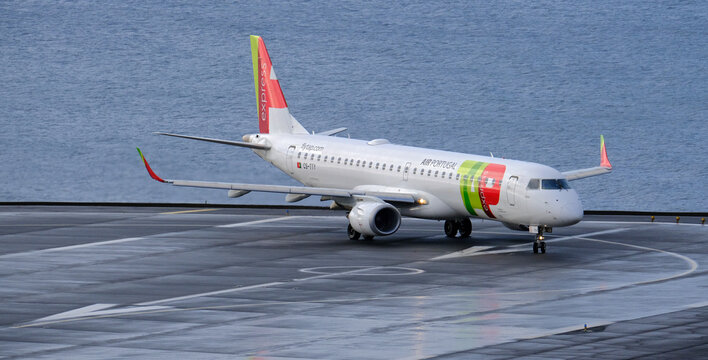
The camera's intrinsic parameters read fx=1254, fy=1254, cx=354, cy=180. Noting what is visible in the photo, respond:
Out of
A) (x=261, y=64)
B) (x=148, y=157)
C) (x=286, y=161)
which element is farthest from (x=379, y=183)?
(x=148, y=157)

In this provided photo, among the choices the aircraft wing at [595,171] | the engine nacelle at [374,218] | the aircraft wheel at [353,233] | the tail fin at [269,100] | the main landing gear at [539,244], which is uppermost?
the tail fin at [269,100]

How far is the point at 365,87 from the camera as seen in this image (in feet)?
607

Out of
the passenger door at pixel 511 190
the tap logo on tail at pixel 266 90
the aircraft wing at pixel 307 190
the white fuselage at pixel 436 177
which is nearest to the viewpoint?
the white fuselage at pixel 436 177

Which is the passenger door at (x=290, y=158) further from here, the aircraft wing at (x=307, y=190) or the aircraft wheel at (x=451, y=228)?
the aircraft wheel at (x=451, y=228)

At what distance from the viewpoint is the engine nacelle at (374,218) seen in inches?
2299

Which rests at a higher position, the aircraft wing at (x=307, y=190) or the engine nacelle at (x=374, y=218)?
the aircraft wing at (x=307, y=190)

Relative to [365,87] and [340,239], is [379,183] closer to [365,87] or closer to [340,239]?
[340,239]

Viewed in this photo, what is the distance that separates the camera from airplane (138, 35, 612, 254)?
2159 inches

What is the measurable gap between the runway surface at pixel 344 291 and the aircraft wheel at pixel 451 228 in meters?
0.88

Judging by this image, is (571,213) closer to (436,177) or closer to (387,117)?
(436,177)

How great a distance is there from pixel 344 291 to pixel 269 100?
29.6 m

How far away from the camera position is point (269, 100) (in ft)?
237

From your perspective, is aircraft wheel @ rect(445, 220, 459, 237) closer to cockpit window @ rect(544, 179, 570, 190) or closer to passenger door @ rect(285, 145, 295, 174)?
cockpit window @ rect(544, 179, 570, 190)

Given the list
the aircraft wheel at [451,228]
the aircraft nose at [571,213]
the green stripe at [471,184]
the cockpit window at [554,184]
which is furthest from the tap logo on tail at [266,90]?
the aircraft nose at [571,213]
